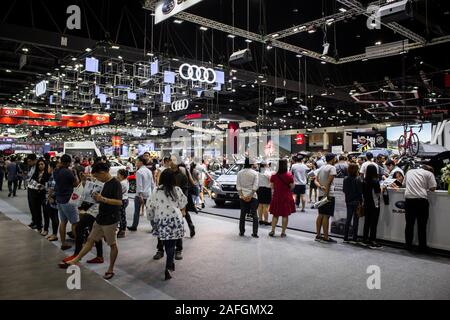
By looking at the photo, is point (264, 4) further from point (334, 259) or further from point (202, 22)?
point (334, 259)

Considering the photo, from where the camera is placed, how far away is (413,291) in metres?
3.98

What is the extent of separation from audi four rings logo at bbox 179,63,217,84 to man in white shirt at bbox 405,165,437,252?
8.21 meters

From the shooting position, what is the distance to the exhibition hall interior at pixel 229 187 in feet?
14.1

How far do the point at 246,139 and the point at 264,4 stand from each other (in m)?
31.4

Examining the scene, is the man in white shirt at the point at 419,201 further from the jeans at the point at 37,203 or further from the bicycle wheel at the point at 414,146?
the jeans at the point at 37,203

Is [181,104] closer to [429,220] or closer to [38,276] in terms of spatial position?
[429,220]

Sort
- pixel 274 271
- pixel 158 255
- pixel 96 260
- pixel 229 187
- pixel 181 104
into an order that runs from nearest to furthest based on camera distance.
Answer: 1. pixel 274 271
2. pixel 96 260
3. pixel 158 255
4. pixel 229 187
5. pixel 181 104

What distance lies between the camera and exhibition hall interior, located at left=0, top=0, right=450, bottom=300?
169 inches

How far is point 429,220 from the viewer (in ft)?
19.0

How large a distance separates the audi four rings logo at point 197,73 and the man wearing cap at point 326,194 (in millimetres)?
6848

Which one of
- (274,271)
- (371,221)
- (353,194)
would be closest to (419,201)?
(371,221)

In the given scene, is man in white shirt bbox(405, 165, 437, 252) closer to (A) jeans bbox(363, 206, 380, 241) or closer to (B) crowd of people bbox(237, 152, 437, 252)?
(B) crowd of people bbox(237, 152, 437, 252)

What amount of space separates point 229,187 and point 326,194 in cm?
489
